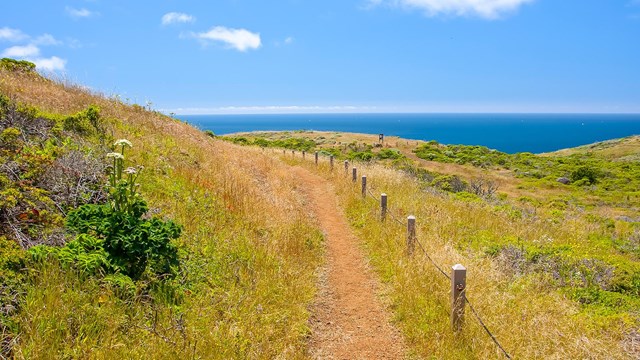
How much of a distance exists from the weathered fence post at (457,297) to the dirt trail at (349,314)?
86cm

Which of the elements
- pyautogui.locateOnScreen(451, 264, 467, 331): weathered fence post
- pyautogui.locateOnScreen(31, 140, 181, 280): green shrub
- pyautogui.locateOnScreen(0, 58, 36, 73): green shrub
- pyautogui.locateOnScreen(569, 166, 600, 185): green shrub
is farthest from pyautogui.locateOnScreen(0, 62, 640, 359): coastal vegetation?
pyautogui.locateOnScreen(569, 166, 600, 185): green shrub

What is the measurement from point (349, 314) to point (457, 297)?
1878 millimetres

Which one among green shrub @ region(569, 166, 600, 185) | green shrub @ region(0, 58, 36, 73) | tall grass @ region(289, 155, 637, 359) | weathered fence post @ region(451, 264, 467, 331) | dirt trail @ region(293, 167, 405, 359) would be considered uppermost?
green shrub @ region(0, 58, 36, 73)

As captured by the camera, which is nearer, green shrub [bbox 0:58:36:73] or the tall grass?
the tall grass

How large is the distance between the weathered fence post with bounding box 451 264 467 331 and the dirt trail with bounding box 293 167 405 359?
862mm

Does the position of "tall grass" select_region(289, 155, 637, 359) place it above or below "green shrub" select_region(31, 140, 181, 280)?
below

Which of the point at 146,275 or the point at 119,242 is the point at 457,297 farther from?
the point at 119,242

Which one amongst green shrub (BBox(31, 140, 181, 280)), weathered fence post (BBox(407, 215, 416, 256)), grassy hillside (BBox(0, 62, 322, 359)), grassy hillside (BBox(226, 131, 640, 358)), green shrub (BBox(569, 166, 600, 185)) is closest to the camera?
grassy hillside (BBox(0, 62, 322, 359))

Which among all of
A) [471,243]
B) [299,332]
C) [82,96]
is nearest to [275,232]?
[299,332]

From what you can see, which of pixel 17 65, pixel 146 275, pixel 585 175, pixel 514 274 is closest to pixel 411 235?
pixel 514 274

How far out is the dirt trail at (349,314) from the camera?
557 cm

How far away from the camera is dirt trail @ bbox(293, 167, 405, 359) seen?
5566 mm

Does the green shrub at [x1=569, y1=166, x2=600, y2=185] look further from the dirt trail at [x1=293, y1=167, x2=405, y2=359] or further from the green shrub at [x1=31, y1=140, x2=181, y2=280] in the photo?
the green shrub at [x1=31, y1=140, x2=181, y2=280]

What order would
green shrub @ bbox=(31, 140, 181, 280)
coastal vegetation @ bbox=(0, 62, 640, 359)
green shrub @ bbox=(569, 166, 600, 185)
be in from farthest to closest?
green shrub @ bbox=(569, 166, 600, 185) → green shrub @ bbox=(31, 140, 181, 280) → coastal vegetation @ bbox=(0, 62, 640, 359)
